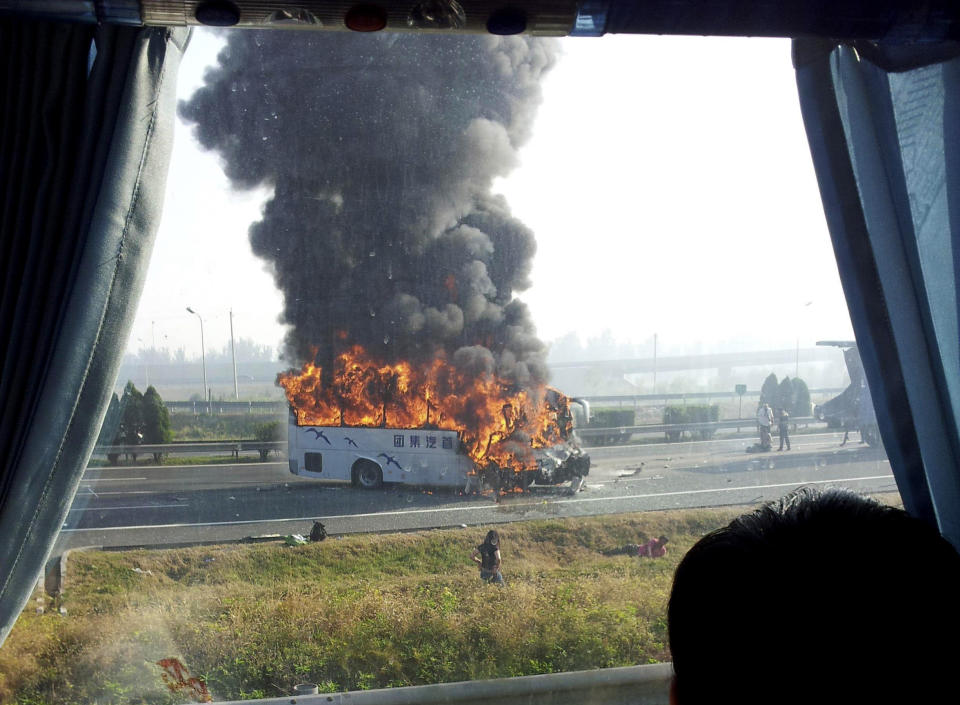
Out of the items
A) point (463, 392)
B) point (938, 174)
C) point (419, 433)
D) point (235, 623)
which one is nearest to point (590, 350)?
point (463, 392)

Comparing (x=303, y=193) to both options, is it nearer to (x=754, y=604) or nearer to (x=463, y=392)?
(x=463, y=392)

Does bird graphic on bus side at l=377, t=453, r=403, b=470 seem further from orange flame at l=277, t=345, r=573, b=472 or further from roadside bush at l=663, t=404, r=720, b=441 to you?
roadside bush at l=663, t=404, r=720, b=441

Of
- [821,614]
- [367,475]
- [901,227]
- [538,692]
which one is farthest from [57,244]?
[901,227]

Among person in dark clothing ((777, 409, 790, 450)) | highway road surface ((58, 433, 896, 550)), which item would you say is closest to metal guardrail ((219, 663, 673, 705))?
highway road surface ((58, 433, 896, 550))

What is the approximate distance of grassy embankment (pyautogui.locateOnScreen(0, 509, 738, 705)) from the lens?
180cm

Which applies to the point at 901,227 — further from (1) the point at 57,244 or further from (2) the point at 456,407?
(1) the point at 57,244

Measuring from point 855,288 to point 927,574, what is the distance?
Result: 1.35 metres

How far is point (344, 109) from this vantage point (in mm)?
1954

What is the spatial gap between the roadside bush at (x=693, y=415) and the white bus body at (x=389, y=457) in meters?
0.71

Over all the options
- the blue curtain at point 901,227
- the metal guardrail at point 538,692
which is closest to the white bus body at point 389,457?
the metal guardrail at point 538,692

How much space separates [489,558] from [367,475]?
0.49 metres

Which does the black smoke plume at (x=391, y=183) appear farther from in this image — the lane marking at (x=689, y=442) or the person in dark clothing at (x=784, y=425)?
the person in dark clothing at (x=784, y=425)

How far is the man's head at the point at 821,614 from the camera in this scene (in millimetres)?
527

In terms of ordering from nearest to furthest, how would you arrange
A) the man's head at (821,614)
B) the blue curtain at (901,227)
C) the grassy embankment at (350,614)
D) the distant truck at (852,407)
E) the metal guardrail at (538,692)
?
the man's head at (821,614) → the blue curtain at (901,227) → the grassy embankment at (350,614) → the metal guardrail at (538,692) → the distant truck at (852,407)
